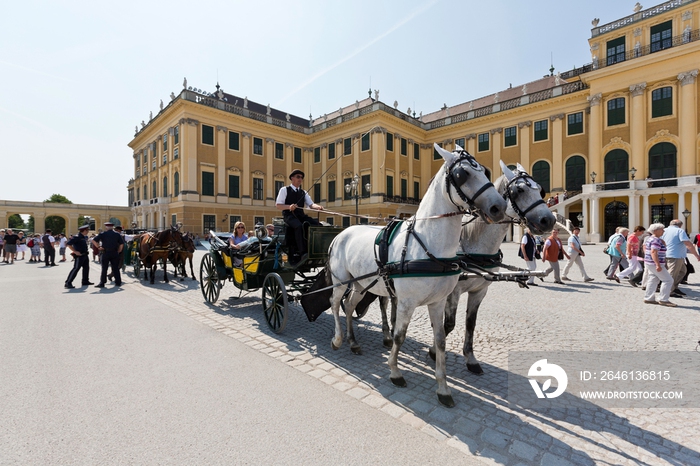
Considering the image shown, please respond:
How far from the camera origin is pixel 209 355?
13.1ft

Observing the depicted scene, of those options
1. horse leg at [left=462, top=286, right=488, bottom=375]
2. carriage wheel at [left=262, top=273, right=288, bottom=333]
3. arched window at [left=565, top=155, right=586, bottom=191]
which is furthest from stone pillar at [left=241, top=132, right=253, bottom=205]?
horse leg at [left=462, top=286, right=488, bottom=375]

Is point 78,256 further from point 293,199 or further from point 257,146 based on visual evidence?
point 257,146

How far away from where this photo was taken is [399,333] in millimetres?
3135

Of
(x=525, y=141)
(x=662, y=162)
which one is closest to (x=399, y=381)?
(x=662, y=162)

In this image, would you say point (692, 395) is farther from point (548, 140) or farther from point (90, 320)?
point (548, 140)

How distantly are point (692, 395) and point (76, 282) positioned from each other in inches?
541

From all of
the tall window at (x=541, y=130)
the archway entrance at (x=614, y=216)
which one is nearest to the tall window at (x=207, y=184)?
the tall window at (x=541, y=130)

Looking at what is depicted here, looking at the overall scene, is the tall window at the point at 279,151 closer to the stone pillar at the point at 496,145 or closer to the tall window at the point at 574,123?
the stone pillar at the point at 496,145

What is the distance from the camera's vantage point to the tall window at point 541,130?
30.2 m

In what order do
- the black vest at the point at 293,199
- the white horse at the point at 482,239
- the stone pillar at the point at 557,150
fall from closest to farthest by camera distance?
the white horse at the point at 482,239 → the black vest at the point at 293,199 → the stone pillar at the point at 557,150

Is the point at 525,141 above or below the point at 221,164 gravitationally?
above

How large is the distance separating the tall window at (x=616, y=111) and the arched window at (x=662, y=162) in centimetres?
324

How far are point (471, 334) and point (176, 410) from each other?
2999 millimetres

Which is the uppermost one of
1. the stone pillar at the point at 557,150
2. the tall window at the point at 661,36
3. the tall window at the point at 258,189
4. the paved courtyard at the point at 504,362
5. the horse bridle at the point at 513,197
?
the tall window at the point at 661,36
